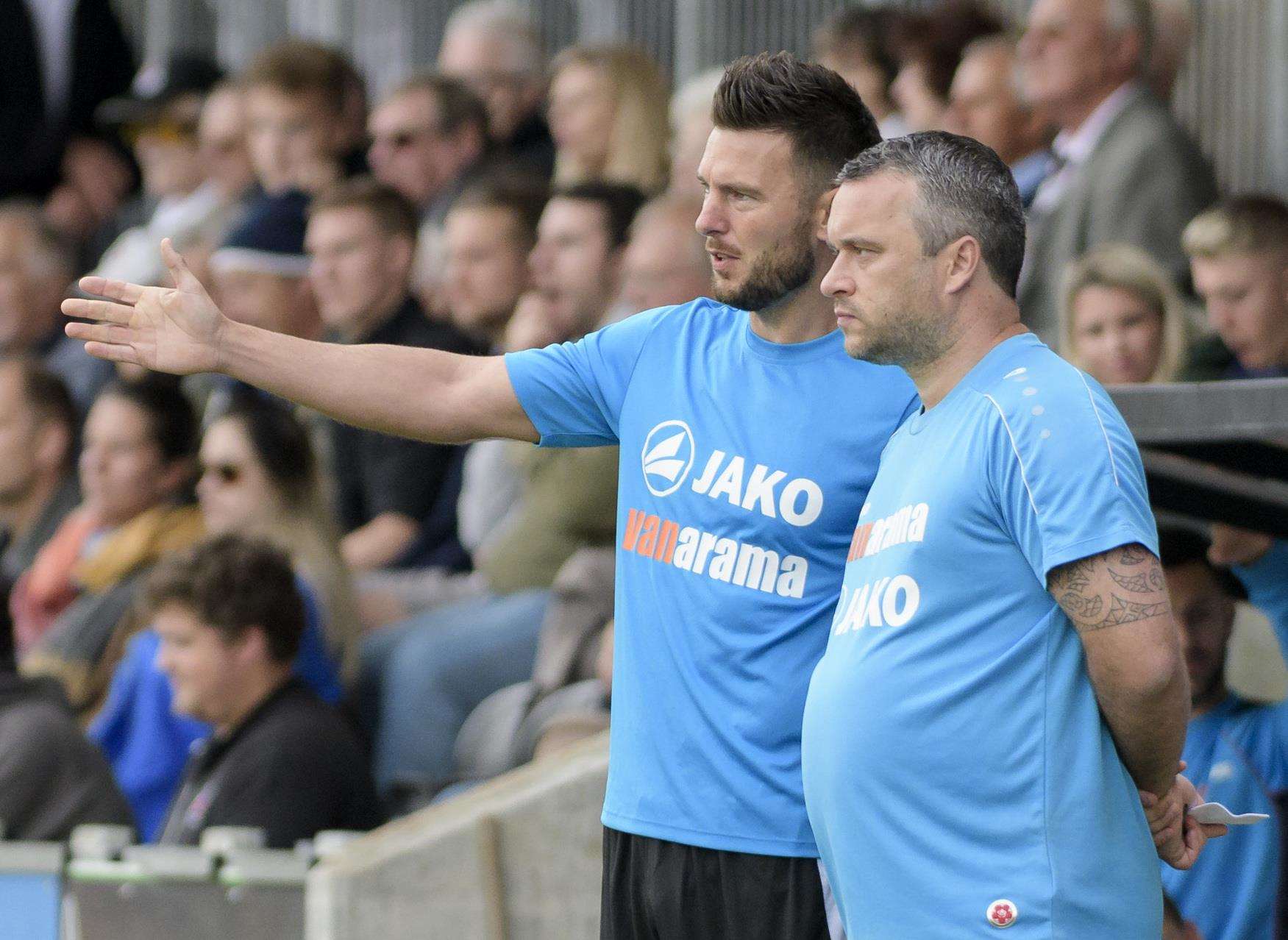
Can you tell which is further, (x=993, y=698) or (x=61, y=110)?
(x=61, y=110)

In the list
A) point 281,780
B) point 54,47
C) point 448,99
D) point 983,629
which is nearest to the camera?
point 983,629

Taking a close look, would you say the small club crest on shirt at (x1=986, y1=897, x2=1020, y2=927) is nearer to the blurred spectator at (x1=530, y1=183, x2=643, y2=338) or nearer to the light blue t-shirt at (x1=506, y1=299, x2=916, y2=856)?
the light blue t-shirt at (x1=506, y1=299, x2=916, y2=856)

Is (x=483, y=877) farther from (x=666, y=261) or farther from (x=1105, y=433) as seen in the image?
(x=666, y=261)

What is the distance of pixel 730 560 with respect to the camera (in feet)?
11.9

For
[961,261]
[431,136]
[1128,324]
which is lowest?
[1128,324]

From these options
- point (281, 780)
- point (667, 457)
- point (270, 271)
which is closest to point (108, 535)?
point (270, 271)

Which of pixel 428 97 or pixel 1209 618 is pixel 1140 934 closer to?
pixel 1209 618

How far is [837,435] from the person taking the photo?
3.61 meters

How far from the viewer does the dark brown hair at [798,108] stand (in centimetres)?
365

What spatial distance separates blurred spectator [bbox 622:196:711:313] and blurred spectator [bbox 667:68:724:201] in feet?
1.69

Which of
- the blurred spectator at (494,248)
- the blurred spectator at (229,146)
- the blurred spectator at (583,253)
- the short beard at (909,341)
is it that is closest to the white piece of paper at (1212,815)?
the short beard at (909,341)

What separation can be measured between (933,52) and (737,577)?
4663 millimetres

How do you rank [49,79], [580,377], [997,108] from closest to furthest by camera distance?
[580,377] → [997,108] → [49,79]

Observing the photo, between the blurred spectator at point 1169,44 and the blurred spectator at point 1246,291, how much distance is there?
1.14 m
